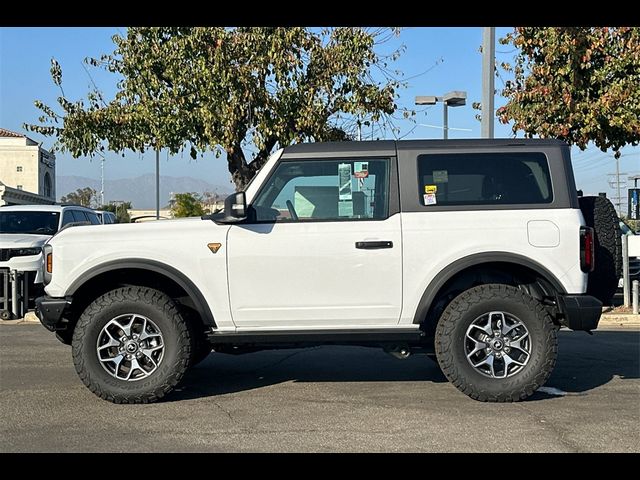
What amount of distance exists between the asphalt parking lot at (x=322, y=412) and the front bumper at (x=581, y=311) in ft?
2.22

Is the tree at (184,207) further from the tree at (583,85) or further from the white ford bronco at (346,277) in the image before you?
the white ford bronco at (346,277)

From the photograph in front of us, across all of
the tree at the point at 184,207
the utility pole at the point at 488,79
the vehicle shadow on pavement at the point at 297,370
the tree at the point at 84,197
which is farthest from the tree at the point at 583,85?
the tree at the point at 84,197

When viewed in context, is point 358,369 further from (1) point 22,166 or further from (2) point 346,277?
(1) point 22,166

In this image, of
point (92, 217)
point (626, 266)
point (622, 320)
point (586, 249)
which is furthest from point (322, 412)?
point (92, 217)

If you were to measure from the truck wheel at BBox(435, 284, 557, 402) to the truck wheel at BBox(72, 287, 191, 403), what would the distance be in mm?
2172

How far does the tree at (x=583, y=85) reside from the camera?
1175 cm

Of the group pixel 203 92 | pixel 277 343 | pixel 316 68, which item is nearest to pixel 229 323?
pixel 277 343

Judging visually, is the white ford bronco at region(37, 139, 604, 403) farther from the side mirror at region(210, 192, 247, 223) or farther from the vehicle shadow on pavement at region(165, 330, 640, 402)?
the vehicle shadow on pavement at region(165, 330, 640, 402)

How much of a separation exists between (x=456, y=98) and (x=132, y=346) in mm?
12244

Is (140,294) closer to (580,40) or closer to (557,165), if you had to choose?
(557,165)

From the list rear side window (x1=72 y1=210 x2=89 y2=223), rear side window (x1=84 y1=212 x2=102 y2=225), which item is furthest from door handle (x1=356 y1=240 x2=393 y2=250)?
rear side window (x1=84 y1=212 x2=102 y2=225)

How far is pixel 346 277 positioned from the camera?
579cm
